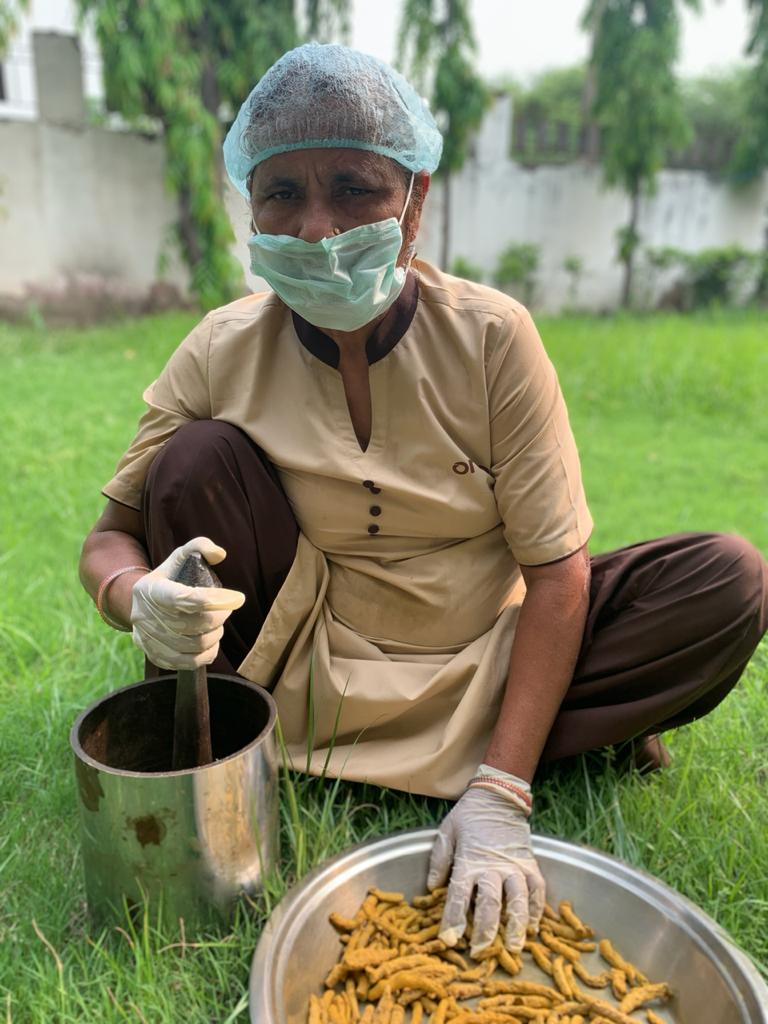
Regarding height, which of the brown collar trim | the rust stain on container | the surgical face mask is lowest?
the rust stain on container

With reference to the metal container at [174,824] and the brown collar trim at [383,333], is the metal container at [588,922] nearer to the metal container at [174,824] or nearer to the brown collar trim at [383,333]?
the metal container at [174,824]

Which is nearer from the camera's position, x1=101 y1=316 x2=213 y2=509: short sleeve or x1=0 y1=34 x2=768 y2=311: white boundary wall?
x1=101 y1=316 x2=213 y2=509: short sleeve

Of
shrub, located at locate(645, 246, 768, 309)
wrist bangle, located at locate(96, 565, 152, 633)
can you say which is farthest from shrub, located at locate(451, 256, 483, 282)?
wrist bangle, located at locate(96, 565, 152, 633)

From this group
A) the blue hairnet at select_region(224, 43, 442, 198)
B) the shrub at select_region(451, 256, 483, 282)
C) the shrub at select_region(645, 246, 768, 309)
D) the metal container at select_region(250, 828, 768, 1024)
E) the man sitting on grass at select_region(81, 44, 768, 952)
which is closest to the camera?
the metal container at select_region(250, 828, 768, 1024)

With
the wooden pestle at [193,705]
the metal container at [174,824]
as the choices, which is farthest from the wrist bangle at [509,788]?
the wooden pestle at [193,705]

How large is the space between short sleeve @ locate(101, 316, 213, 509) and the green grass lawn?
0.65 m

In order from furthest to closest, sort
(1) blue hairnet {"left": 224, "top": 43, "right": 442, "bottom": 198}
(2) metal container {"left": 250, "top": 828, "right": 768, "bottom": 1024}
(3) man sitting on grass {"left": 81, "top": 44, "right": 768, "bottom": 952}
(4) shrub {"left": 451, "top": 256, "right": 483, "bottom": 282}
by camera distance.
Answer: (4) shrub {"left": 451, "top": 256, "right": 483, "bottom": 282}, (3) man sitting on grass {"left": 81, "top": 44, "right": 768, "bottom": 952}, (1) blue hairnet {"left": 224, "top": 43, "right": 442, "bottom": 198}, (2) metal container {"left": 250, "top": 828, "right": 768, "bottom": 1024}

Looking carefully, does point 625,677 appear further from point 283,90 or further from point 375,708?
point 283,90

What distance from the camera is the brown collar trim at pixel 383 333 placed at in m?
1.53

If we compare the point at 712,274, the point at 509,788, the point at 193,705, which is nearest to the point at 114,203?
the point at 712,274

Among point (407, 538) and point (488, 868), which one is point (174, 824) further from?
point (407, 538)

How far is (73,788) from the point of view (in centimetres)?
174

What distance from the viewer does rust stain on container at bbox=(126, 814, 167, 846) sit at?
4.06ft

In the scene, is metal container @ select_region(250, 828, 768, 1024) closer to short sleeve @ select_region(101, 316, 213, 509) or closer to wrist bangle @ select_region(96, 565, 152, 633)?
wrist bangle @ select_region(96, 565, 152, 633)
